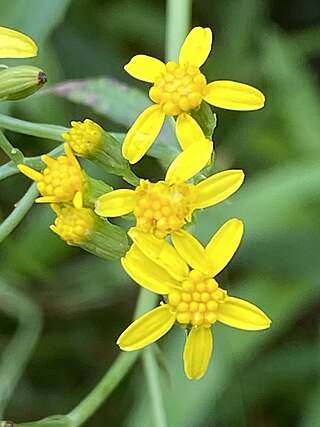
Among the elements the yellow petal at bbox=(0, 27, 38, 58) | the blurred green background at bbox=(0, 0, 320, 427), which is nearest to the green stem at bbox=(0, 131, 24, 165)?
the yellow petal at bbox=(0, 27, 38, 58)

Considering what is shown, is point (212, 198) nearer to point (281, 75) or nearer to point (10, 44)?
point (10, 44)

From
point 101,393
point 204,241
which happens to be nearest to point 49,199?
point 101,393

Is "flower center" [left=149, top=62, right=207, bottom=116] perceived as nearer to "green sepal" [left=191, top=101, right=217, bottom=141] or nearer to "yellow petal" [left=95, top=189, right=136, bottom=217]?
"green sepal" [left=191, top=101, right=217, bottom=141]

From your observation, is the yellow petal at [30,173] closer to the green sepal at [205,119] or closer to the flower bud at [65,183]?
the flower bud at [65,183]

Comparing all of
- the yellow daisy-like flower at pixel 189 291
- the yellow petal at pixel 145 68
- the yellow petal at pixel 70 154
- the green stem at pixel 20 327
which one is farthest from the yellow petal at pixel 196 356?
the green stem at pixel 20 327

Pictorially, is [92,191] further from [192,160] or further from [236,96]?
[236,96]

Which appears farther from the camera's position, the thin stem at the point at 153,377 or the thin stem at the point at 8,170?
the thin stem at the point at 153,377

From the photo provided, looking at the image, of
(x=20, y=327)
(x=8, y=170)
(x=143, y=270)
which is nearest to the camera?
(x=143, y=270)
